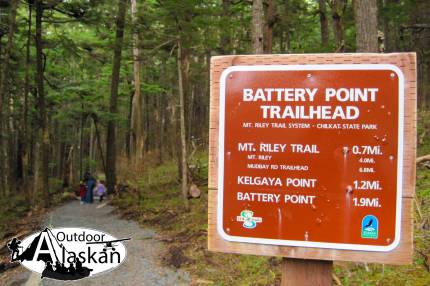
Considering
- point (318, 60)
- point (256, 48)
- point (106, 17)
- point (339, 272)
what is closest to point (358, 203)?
point (318, 60)

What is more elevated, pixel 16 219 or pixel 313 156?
pixel 313 156

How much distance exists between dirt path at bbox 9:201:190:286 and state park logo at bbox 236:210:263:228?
6071 mm

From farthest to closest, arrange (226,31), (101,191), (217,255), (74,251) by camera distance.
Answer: (101,191), (226,31), (217,255), (74,251)

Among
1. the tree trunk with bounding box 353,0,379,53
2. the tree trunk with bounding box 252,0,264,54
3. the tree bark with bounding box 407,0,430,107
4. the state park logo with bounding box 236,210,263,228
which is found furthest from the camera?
the tree bark with bounding box 407,0,430,107

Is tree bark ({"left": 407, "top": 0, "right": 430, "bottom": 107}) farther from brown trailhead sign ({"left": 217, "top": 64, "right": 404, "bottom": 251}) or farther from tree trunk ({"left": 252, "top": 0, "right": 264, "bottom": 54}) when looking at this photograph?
brown trailhead sign ({"left": 217, "top": 64, "right": 404, "bottom": 251})

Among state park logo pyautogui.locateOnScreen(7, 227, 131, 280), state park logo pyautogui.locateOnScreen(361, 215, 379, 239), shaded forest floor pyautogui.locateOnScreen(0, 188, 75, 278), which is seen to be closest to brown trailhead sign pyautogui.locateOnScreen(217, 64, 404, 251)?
state park logo pyautogui.locateOnScreen(361, 215, 379, 239)

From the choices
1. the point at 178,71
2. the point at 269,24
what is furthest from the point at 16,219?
the point at 269,24

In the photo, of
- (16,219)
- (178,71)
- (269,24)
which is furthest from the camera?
(16,219)

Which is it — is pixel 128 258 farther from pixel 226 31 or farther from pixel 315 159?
pixel 226 31

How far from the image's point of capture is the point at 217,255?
928 centimetres

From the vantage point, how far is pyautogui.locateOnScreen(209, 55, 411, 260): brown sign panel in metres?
2.25

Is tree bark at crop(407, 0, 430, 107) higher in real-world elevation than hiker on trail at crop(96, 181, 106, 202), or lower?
higher

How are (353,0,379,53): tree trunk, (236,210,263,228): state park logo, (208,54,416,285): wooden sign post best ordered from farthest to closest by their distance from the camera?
(353,0,379,53): tree trunk < (236,210,263,228): state park logo < (208,54,416,285): wooden sign post

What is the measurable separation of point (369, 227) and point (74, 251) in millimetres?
4092
